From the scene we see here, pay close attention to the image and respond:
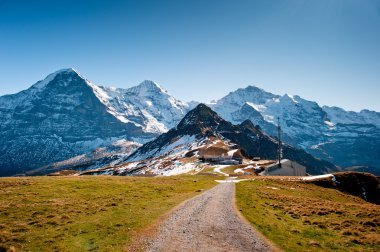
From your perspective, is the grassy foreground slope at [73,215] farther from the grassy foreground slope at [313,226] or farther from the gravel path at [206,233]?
the grassy foreground slope at [313,226]

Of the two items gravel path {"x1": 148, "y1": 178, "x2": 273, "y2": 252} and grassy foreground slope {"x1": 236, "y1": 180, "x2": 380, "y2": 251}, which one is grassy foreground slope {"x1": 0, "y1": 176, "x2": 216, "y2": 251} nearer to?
gravel path {"x1": 148, "y1": 178, "x2": 273, "y2": 252}

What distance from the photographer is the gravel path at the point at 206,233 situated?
21.4m

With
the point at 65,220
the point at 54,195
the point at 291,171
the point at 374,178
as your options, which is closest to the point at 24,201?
the point at 54,195

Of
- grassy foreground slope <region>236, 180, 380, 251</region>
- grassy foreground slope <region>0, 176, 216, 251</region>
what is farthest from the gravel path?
grassy foreground slope <region>0, 176, 216, 251</region>

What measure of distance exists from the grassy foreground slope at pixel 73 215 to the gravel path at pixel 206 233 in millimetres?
2325

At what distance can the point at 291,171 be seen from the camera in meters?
124

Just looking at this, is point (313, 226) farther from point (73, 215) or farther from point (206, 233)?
point (73, 215)

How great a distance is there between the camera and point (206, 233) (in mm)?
24469

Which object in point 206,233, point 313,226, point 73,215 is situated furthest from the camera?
point 73,215

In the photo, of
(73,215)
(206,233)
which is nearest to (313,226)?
(206,233)

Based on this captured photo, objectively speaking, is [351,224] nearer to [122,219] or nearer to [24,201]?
[122,219]

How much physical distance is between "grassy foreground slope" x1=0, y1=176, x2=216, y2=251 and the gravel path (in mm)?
2325

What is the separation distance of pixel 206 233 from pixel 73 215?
14.1 meters

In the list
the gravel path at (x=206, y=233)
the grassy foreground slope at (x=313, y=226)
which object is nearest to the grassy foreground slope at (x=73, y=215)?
the gravel path at (x=206, y=233)
